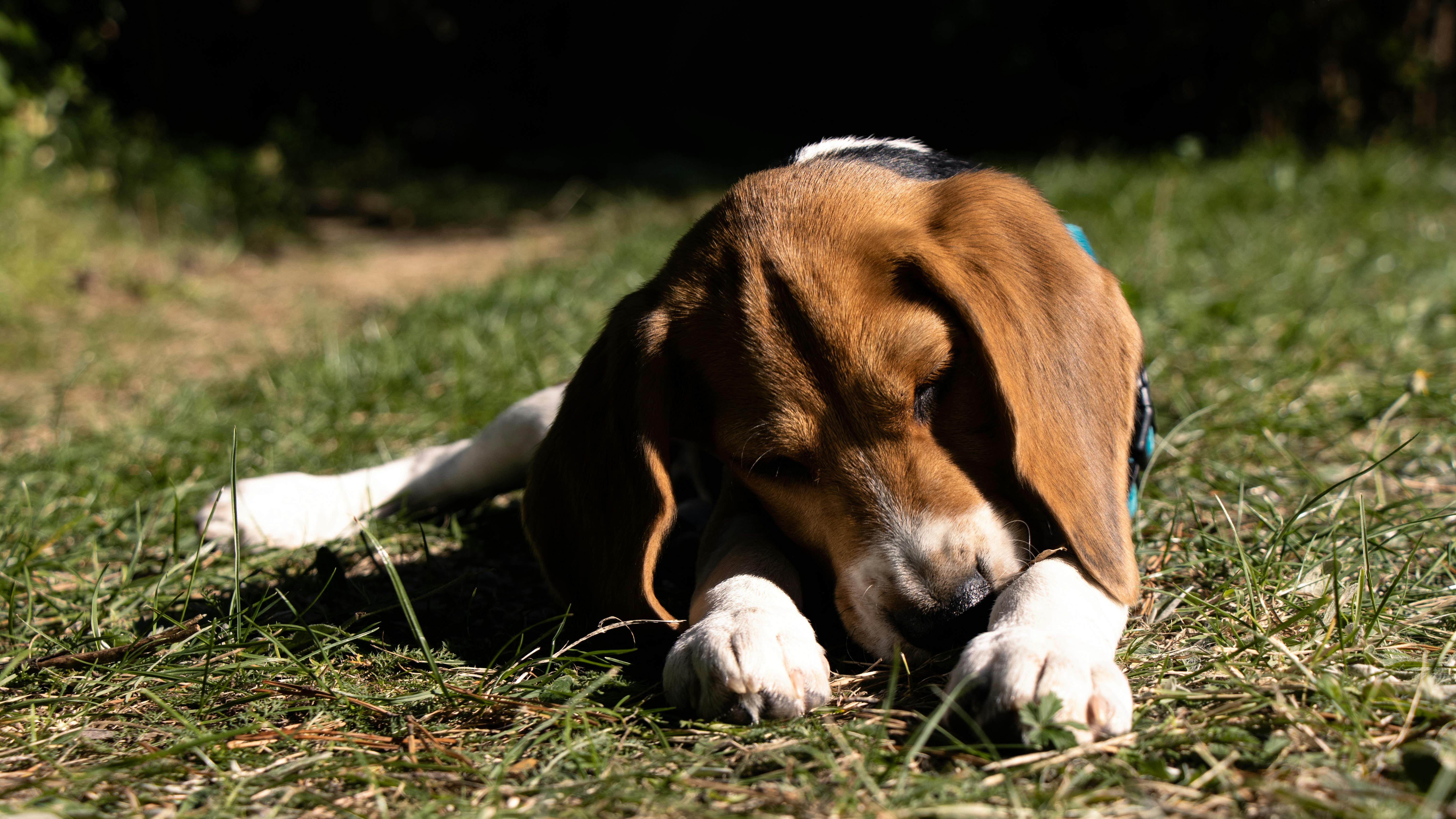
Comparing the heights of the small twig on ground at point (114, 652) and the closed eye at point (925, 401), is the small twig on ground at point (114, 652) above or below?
below

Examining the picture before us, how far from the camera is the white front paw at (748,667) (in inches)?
86.8

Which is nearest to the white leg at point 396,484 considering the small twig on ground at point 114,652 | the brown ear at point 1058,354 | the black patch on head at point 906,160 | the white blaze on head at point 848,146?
the small twig on ground at point 114,652

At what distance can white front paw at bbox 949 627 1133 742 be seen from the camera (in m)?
2.01

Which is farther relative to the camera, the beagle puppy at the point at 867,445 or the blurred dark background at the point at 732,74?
the blurred dark background at the point at 732,74

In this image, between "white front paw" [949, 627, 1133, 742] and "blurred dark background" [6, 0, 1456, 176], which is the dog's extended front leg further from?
"blurred dark background" [6, 0, 1456, 176]

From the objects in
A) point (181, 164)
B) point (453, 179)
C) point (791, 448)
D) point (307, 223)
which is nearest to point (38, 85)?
point (181, 164)

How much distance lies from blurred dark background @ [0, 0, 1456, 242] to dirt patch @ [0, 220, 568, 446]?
1.42 meters

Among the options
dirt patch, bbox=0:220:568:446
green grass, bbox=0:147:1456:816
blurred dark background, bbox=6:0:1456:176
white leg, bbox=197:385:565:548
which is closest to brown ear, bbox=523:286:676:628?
green grass, bbox=0:147:1456:816

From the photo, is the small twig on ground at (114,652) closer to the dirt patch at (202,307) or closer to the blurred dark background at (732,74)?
the dirt patch at (202,307)

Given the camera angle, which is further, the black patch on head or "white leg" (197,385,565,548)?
"white leg" (197,385,565,548)

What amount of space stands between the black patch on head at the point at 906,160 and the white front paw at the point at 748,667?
1470mm

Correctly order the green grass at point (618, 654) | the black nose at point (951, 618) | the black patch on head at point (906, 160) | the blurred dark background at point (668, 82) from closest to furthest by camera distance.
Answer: the green grass at point (618, 654) < the black nose at point (951, 618) < the black patch on head at point (906, 160) < the blurred dark background at point (668, 82)

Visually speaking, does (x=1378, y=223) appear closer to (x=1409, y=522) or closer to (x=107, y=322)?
(x=1409, y=522)

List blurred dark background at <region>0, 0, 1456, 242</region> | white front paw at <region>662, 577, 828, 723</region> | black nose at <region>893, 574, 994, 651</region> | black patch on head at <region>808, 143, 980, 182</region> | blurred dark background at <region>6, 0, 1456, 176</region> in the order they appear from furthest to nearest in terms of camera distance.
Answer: blurred dark background at <region>6, 0, 1456, 176</region> → blurred dark background at <region>0, 0, 1456, 242</region> → black patch on head at <region>808, 143, 980, 182</region> → black nose at <region>893, 574, 994, 651</region> → white front paw at <region>662, 577, 828, 723</region>
